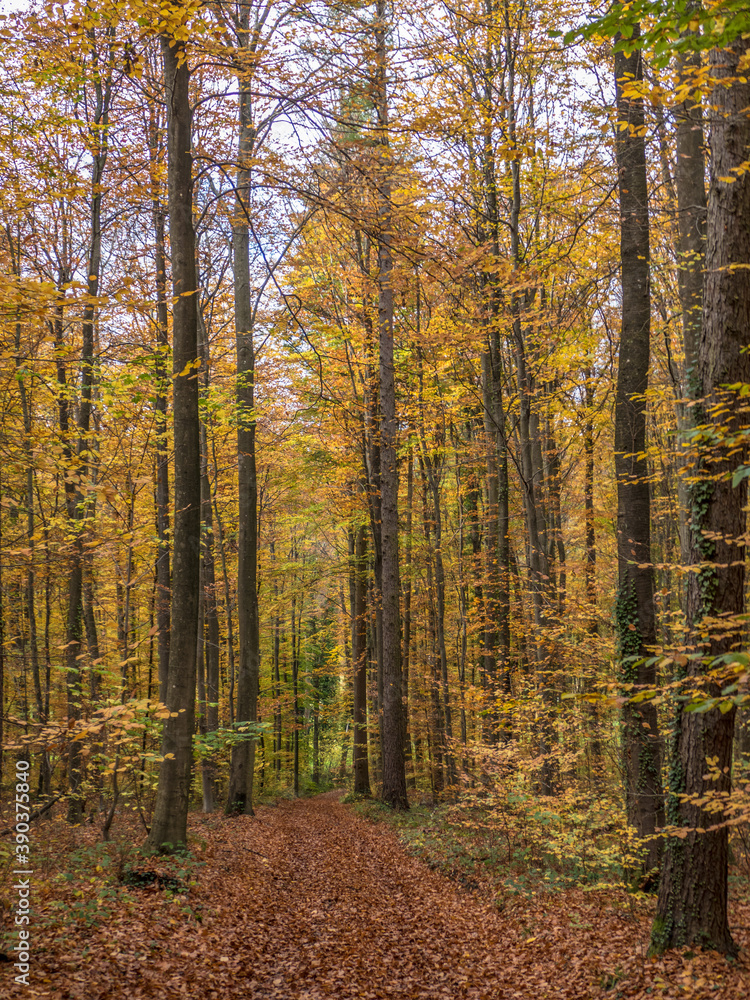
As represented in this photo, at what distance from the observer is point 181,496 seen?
7.70 m

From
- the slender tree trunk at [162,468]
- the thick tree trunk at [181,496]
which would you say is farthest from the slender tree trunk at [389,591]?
the thick tree trunk at [181,496]

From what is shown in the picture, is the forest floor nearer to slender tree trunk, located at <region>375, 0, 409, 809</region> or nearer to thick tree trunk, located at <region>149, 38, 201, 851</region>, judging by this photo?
thick tree trunk, located at <region>149, 38, 201, 851</region>

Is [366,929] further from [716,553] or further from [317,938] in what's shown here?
[716,553]

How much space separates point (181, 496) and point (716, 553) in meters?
5.84

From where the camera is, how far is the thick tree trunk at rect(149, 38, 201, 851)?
291 inches

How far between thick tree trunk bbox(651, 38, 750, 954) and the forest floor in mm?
444

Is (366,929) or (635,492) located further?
(635,492)

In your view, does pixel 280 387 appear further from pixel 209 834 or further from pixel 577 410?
pixel 209 834

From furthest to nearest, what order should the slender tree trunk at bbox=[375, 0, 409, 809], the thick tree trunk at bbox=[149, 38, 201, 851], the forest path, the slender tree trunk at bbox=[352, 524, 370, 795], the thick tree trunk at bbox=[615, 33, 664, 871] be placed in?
1. the slender tree trunk at bbox=[352, 524, 370, 795]
2. the slender tree trunk at bbox=[375, 0, 409, 809]
3. the thick tree trunk at bbox=[149, 38, 201, 851]
4. the thick tree trunk at bbox=[615, 33, 664, 871]
5. the forest path

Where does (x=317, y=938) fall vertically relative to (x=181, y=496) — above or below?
below

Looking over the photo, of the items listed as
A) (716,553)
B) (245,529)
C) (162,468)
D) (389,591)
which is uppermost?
(162,468)

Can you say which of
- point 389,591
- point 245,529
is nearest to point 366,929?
point 389,591

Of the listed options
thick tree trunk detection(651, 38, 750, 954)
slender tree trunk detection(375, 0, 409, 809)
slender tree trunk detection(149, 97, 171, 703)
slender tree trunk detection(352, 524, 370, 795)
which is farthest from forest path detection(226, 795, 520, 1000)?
slender tree trunk detection(352, 524, 370, 795)

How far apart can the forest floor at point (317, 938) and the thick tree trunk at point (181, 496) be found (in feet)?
2.54
